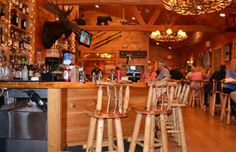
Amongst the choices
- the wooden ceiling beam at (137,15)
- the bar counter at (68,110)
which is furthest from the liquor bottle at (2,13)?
the wooden ceiling beam at (137,15)

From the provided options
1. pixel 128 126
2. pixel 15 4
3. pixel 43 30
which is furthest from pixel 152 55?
pixel 128 126

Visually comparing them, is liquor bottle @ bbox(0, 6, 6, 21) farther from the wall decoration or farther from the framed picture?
the framed picture

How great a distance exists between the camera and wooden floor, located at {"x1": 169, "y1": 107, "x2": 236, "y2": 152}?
16.2 ft

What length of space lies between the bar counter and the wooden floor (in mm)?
1228

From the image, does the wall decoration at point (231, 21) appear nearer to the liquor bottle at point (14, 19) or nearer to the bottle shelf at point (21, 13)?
the bottle shelf at point (21, 13)

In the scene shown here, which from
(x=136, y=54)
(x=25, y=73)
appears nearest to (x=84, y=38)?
(x=25, y=73)

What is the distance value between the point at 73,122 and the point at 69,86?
0.60 meters

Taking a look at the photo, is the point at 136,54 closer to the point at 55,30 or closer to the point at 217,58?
the point at 217,58

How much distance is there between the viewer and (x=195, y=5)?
6.65m

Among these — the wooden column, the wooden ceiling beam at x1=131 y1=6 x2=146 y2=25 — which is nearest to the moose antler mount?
the wooden column

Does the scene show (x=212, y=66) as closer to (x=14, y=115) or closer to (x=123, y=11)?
(x=123, y=11)

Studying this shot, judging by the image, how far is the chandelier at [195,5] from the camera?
647 centimetres

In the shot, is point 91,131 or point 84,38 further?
point 84,38

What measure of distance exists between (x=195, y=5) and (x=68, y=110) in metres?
3.98
